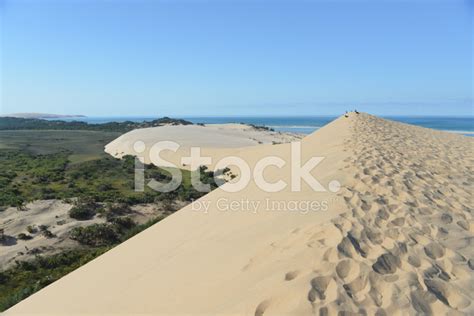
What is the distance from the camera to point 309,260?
4246mm

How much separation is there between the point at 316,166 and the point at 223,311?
638cm

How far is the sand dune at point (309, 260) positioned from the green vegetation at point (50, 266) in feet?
6.40

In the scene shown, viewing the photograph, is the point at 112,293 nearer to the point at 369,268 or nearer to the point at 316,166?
the point at 369,268

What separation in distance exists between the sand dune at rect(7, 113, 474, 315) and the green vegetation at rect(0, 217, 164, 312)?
1952 mm

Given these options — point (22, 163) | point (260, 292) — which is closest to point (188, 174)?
point (22, 163)

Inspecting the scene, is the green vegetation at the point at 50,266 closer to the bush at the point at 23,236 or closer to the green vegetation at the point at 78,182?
the bush at the point at 23,236

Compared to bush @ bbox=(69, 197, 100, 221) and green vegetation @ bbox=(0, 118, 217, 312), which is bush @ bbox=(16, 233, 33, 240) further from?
bush @ bbox=(69, 197, 100, 221)

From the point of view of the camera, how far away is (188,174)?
2473 centimetres

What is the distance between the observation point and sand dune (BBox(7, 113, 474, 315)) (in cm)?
373

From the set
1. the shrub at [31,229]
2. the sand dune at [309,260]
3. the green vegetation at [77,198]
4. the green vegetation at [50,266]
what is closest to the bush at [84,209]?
the green vegetation at [77,198]

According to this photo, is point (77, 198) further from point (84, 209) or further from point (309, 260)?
point (309, 260)

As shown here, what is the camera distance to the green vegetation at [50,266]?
7.96 m

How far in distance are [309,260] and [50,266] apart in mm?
7933

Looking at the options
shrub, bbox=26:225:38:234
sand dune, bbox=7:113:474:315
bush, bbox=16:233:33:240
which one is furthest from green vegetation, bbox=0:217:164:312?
sand dune, bbox=7:113:474:315
